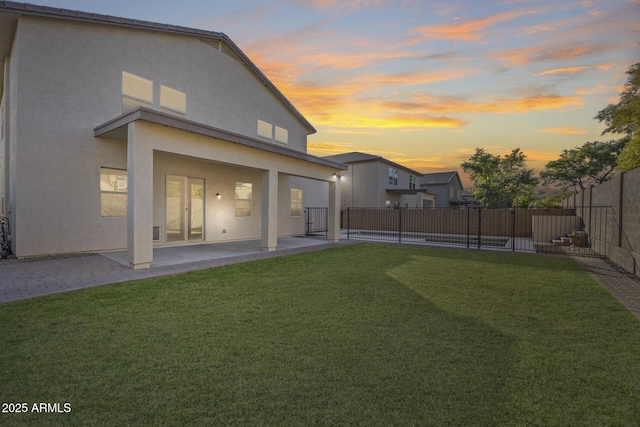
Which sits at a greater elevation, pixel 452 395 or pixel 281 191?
pixel 281 191

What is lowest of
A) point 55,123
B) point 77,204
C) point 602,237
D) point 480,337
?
point 480,337

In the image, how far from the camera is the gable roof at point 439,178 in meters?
38.7

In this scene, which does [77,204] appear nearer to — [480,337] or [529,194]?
[480,337]

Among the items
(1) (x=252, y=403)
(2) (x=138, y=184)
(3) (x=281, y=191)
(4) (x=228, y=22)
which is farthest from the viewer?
(3) (x=281, y=191)

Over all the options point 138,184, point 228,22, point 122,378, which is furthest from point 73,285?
point 228,22

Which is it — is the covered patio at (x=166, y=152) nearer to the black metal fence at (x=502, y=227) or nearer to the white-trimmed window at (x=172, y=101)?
the white-trimmed window at (x=172, y=101)

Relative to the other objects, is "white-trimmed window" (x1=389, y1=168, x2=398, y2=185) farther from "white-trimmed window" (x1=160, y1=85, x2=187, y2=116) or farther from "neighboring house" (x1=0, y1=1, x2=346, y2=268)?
"white-trimmed window" (x1=160, y1=85, x2=187, y2=116)

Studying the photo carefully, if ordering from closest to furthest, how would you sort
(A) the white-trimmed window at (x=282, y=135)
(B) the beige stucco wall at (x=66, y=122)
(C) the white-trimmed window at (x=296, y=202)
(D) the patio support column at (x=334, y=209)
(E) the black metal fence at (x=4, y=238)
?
(B) the beige stucco wall at (x=66, y=122)
(E) the black metal fence at (x=4, y=238)
(D) the patio support column at (x=334, y=209)
(A) the white-trimmed window at (x=282, y=135)
(C) the white-trimmed window at (x=296, y=202)

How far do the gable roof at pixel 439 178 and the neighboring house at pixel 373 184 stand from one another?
10.9m

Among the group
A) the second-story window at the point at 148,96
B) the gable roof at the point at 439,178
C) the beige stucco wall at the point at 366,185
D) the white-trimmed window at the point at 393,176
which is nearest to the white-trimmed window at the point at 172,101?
the second-story window at the point at 148,96

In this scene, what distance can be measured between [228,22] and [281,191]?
297 inches

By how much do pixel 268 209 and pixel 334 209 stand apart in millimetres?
3923

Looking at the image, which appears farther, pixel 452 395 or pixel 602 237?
pixel 602 237

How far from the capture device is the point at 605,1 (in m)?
8.50
